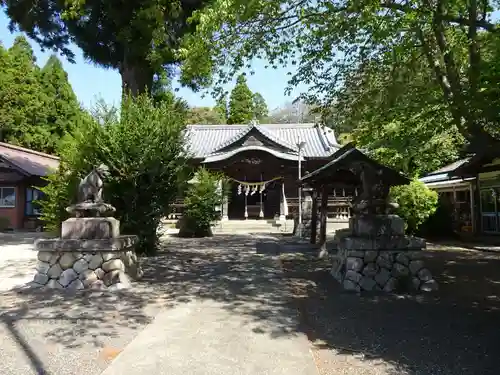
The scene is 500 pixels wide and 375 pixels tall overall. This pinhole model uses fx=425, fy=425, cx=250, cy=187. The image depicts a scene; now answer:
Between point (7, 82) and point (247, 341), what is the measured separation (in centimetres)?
3015

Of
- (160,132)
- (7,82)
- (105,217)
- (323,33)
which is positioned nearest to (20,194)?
(7,82)

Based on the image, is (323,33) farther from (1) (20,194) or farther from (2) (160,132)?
(1) (20,194)

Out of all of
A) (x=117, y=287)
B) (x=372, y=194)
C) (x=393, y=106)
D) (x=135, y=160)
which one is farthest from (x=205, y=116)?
(x=117, y=287)

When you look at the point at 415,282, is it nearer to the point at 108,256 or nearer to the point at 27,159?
the point at 108,256

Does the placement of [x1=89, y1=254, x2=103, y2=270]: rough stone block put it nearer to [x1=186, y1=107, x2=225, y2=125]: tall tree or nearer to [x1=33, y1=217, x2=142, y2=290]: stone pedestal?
[x1=33, y1=217, x2=142, y2=290]: stone pedestal

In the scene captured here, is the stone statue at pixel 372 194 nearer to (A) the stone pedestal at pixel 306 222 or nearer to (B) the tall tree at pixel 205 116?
(A) the stone pedestal at pixel 306 222

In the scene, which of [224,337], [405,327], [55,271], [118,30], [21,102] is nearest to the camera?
[224,337]

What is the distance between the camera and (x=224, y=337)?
15.8 feet

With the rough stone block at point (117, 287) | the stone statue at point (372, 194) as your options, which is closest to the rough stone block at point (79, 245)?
the rough stone block at point (117, 287)

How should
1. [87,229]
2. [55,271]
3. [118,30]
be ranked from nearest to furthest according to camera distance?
[55,271] < [87,229] < [118,30]

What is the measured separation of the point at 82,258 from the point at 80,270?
0.68 feet

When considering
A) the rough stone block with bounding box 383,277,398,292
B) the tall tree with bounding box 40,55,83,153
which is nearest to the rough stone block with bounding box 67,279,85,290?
the rough stone block with bounding box 383,277,398,292

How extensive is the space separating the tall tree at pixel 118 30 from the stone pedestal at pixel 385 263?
27.0ft

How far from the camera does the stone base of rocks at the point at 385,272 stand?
24.2ft
